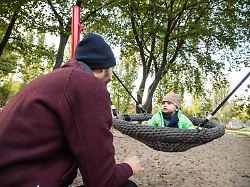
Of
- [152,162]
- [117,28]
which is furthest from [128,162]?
[117,28]

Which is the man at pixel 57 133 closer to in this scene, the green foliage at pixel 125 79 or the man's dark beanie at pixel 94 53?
the man's dark beanie at pixel 94 53

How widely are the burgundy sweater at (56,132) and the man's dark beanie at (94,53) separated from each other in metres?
0.17

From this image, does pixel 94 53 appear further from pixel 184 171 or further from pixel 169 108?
pixel 184 171

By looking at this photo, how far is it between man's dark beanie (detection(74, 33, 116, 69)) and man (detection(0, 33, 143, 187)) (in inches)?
5.8

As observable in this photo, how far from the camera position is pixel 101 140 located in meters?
1.31

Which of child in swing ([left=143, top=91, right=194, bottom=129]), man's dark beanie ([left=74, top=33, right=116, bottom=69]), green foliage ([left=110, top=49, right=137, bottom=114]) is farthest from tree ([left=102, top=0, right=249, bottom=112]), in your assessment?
man's dark beanie ([left=74, top=33, right=116, bottom=69])

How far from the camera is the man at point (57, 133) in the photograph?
122 centimetres

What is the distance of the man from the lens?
48.1 inches

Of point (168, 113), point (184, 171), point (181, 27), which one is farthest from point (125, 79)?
point (168, 113)

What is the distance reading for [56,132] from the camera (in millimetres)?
1258

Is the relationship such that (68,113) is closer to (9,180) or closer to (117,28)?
(9,180)

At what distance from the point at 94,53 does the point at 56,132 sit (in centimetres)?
45

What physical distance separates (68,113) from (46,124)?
98 millimetres

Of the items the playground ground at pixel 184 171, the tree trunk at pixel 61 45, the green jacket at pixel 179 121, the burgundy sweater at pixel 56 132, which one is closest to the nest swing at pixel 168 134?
the green jacket at pixel 179 121
